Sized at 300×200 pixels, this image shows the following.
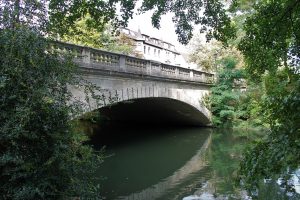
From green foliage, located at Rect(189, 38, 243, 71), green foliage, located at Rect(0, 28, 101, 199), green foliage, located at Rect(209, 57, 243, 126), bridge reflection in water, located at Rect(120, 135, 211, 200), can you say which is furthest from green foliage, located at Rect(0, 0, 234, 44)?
green foliage, located at Rect(189, 38, 243, 71)

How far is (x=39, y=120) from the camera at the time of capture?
4324 mm

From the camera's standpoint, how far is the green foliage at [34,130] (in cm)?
409

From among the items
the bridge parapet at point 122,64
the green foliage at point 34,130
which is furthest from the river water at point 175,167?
the bridge parapet at point 122,64

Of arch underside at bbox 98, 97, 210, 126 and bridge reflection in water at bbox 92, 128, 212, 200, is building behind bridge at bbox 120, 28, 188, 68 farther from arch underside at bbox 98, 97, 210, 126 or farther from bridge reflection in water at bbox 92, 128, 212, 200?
bridge reflection in water at bbox 92, 128, 212, 200

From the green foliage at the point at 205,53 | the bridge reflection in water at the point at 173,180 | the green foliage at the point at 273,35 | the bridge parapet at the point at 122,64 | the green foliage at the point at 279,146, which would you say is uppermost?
the green foliage at the point at 205,53

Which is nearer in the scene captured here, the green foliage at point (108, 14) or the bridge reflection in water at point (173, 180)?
the green foliage at point (108, 14)

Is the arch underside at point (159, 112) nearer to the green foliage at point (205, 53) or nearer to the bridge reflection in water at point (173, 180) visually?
the bridge reflection in water at point (173, 180)

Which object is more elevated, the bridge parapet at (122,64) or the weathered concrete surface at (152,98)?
the bridge parapet at (122,64)

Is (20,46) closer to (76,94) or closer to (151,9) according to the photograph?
(151,9)

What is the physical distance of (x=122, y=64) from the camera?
504 inches

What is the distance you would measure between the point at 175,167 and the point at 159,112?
10788mm

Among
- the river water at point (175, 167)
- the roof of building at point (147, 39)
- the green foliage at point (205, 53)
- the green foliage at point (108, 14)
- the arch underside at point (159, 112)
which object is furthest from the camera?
the roof of building at point (147, 39)

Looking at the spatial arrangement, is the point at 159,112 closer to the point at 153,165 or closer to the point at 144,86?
the point at 144,86

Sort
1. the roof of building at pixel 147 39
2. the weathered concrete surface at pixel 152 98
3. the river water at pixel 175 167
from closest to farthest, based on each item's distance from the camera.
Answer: the river water at pixel 175 167 < the weathered concrete surface at pixel 152 98 < the roof of building at pixel 147 39
